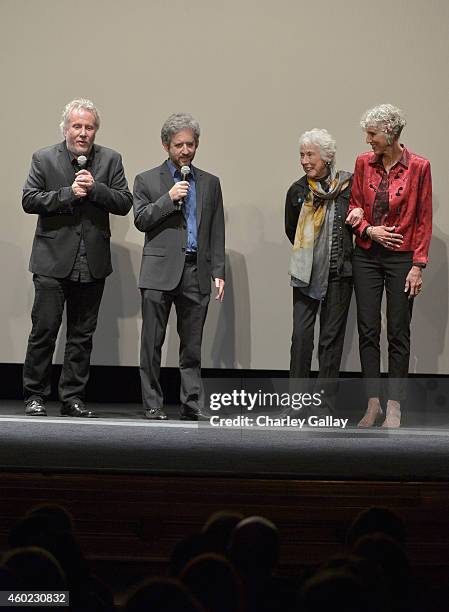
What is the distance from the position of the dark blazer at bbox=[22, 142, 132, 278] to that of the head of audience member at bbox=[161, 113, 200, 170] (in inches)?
11.0

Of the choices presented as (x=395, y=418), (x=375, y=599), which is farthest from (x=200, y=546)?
(x=395, y=418)

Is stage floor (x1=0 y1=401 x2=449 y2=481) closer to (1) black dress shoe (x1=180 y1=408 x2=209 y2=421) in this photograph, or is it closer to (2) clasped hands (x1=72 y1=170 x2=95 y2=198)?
(1) black dress shoe (x1=180 y1=408 x2=209 y2=421)

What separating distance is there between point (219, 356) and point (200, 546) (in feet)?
12.8

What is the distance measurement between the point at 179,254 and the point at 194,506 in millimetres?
2707

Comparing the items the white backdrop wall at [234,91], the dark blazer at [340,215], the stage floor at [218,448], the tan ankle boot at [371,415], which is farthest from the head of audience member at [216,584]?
the white backdrop wall at [234,91]

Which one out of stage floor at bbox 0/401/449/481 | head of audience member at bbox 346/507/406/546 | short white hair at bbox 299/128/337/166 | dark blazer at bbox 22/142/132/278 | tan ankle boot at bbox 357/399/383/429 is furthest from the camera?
short white hair at bbox 299/128/337/166

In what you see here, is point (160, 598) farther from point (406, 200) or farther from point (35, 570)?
point (406, 200)

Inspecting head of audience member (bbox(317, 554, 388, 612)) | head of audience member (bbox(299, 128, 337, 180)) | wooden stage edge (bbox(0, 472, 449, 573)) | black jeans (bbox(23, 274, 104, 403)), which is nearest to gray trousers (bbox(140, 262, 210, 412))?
black jeans (bbox(23, 274, 104, 403))

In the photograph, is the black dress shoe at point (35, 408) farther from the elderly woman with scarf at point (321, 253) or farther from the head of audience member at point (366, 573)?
the head of audience member at point (366, 573)

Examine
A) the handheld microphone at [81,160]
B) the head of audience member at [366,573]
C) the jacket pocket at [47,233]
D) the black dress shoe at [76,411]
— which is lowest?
the black dress shoe at [76,411]

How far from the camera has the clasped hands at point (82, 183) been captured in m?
3.88

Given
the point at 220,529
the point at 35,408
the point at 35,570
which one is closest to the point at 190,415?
the point at 35,408

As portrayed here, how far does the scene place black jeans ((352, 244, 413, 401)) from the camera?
155 inches

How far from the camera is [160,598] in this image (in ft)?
2.44
